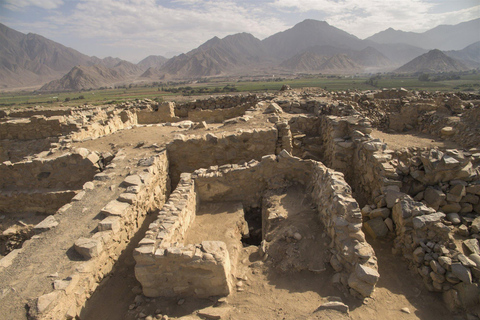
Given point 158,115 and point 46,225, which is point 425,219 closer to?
point 46,225

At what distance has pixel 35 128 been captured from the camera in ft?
44.7

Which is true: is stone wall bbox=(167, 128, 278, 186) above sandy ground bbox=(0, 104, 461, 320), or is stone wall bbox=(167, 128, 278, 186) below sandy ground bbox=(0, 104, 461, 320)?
above

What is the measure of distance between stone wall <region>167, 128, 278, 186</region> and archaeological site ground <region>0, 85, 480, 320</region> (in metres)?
0.04

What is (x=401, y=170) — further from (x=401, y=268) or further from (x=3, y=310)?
(x=3, y=310)

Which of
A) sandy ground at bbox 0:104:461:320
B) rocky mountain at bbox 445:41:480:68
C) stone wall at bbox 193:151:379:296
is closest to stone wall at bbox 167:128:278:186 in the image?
stone wall at bbox 193:151:379:296

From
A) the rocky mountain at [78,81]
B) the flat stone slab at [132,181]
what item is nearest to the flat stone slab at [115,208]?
the flat stone slab at [132,181]

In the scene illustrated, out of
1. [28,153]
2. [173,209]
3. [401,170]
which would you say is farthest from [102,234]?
[28,153]

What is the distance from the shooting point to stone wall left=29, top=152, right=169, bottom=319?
12.9 ft

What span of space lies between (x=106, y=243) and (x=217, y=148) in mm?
5016

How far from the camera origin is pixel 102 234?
5.16 metres

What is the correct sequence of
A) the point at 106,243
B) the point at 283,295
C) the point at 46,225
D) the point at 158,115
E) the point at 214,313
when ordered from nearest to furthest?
the point at 214,313 → the point at 283,295 → the point at 106,243 → the point at 46,225 → the point at 158,115

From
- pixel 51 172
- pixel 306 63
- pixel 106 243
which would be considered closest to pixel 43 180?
pixel 51 172

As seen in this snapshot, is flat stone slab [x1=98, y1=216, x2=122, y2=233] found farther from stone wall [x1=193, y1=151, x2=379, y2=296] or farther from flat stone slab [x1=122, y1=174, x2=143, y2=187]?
Answer: stone wall [x1=193, y1=151, x2=379, y2=296]

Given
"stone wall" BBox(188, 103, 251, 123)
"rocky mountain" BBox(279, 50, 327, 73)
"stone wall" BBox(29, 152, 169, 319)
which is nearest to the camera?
"stone wall" BBox(29, 152, 169, 319)
